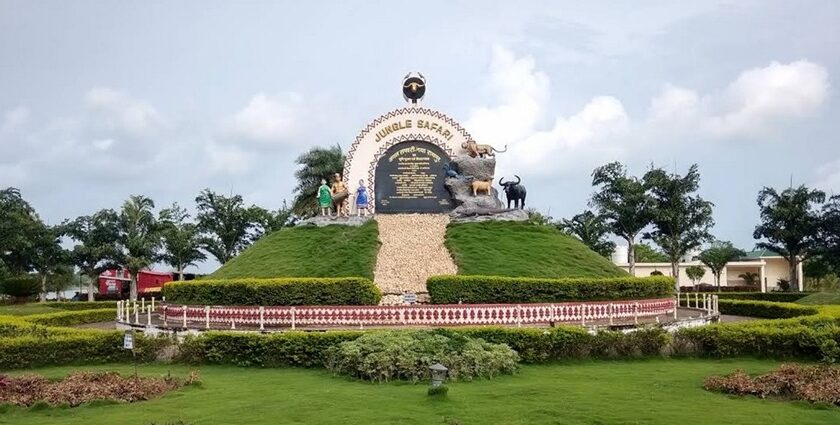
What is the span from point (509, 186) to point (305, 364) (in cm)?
1984

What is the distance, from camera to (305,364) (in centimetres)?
1495

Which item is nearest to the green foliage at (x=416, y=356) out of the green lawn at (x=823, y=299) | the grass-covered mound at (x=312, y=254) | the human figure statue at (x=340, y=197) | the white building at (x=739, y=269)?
the grass-covered mound at (x=312, y=254)

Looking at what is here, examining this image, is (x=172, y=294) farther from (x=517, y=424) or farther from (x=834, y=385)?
(x=834, y=385)

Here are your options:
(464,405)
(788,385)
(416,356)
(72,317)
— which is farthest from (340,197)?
(788,385)

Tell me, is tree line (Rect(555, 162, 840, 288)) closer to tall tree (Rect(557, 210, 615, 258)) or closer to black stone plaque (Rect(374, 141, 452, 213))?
tall tree (Rect(557, 210, 615, 258))

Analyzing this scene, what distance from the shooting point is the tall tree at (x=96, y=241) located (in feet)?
151

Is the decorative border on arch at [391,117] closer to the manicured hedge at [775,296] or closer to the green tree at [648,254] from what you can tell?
the manicured hedge at [775,296]

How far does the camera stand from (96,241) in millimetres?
46812

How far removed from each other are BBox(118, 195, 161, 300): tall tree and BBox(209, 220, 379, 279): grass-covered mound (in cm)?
1679

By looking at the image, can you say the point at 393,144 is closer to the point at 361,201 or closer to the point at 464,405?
the point at 361,201

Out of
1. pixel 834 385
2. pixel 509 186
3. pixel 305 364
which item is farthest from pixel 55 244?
pixel 834 385

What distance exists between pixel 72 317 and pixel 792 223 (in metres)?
37.9

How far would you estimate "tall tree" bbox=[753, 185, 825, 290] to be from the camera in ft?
140

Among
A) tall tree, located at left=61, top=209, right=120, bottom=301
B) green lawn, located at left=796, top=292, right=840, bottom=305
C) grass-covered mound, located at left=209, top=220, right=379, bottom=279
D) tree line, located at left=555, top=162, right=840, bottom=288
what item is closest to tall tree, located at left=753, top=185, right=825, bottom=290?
tree line, located at left=555, top=162, right=840, bottom=288
